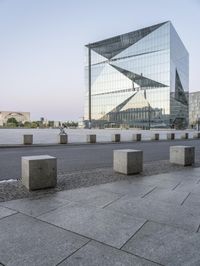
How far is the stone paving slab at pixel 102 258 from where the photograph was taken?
3126mm

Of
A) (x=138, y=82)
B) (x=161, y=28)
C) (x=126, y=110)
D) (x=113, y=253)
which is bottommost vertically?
(x=113, y=253)

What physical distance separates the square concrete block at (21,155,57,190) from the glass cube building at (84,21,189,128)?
9618cm

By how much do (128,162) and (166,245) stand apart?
5.19 m

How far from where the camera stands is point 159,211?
16.5ft

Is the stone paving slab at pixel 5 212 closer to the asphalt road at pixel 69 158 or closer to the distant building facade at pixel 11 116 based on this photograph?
the asphalt road at pixel 69 158

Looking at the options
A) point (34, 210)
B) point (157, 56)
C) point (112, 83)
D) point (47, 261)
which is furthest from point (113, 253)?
point (112, 83)

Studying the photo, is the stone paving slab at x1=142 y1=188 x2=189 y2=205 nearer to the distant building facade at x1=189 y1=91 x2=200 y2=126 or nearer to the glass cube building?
the glass cube building

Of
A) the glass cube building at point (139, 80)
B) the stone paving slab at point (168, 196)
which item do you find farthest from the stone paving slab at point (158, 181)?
A: the glass cube building at point (139, 80)

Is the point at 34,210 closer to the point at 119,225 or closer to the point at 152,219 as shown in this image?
the point at 119,225

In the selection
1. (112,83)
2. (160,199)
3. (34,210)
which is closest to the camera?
(34,210)

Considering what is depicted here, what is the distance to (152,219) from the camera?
4.58 m

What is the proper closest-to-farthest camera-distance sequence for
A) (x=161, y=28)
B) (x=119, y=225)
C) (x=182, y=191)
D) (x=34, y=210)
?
(x=119, y=225), (x=34, y=210), (x=182, y=191), (x=161, y=28)

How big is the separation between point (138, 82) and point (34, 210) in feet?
353

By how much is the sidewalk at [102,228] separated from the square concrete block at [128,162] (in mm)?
2140
